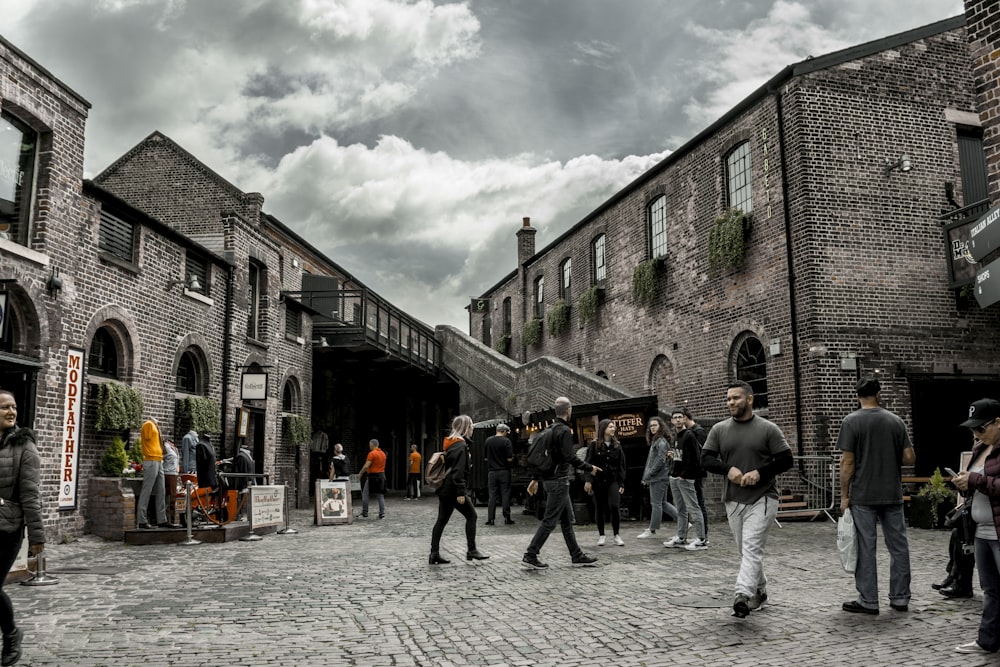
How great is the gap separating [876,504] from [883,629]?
0.90m

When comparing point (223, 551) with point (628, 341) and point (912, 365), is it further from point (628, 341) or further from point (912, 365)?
point (628, 341)

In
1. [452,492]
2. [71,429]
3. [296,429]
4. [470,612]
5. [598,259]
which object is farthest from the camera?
[598,259]

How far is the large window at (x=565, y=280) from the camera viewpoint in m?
27.6

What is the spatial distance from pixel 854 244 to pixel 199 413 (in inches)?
509

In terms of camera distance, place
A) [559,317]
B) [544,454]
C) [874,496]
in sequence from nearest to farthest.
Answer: [874,496] → [544,454] → [559,317]

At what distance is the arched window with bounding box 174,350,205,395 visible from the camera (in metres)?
15.4

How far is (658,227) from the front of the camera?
70.7ft

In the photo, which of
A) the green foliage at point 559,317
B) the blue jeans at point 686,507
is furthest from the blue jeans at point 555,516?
the green foliage at point 559,317

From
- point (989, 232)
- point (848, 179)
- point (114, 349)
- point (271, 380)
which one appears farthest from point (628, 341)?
point (989, 232)

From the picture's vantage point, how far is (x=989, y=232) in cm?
454

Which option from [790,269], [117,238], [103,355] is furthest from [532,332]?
Result: [103,355]

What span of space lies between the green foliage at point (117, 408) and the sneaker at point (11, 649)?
830 centimetres

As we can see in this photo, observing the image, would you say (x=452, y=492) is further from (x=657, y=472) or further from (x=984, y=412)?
(x=984, y=412)

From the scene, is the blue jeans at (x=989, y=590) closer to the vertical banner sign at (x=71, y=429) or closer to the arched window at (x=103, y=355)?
the vertical banner sign at (x=71, y=429)
